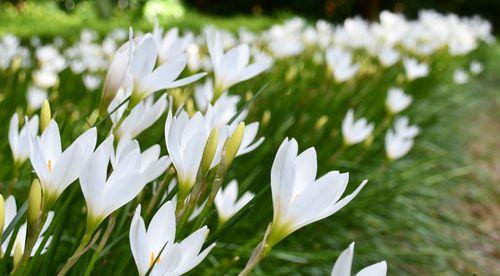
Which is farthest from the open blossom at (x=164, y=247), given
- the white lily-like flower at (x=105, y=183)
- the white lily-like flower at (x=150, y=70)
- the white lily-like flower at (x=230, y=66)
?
the white lily-like flower at (x=230, y=66)

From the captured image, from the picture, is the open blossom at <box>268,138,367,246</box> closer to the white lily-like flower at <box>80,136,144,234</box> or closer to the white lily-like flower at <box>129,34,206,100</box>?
the white lily-like flower at <box>80,136,144,234</box>

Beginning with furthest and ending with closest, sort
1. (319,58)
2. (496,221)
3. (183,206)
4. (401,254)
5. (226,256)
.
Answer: (319,58), (496,221), (401,254), (226,256), (183,206)

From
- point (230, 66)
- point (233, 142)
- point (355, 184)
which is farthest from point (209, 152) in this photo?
point (355, 184)

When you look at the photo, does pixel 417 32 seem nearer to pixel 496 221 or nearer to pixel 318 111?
pixel 496 221

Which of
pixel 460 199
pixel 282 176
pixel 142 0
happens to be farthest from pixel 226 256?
pixel 142 0

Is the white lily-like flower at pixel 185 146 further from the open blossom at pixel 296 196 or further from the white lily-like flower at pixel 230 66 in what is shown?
the white lily-like flower at pixel 230 66

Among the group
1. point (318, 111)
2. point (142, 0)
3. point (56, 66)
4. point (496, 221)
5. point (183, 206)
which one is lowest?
point (142, 0)

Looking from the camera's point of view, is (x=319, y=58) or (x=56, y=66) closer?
(x=56, y=66)

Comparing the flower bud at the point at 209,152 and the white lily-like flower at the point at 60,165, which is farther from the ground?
the white lily-like flower at the point at 60,165
